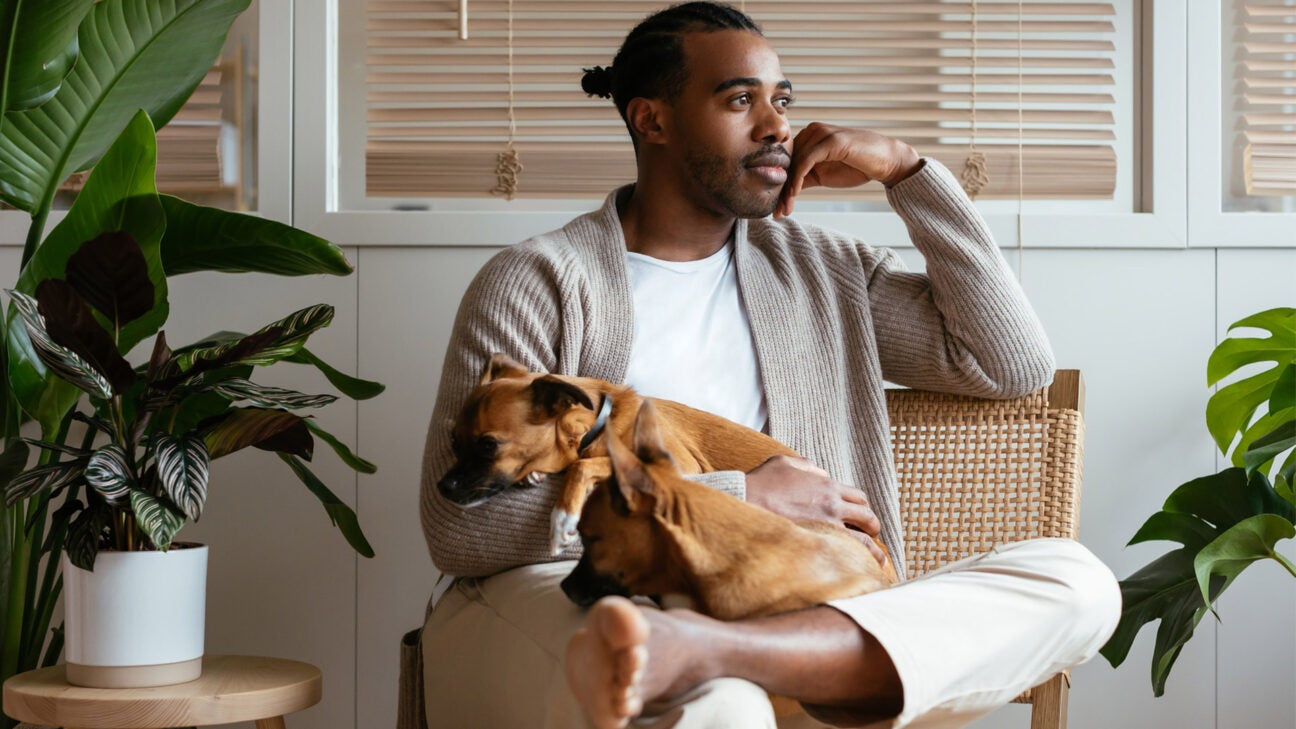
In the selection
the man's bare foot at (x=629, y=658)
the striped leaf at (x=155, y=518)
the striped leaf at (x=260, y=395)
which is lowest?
the man's bare foot at (x=629, y=658)

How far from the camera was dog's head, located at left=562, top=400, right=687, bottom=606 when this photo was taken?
111 centimetres

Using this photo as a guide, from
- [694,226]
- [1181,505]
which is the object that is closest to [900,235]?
[694,226]

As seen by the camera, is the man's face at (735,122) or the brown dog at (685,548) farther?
the man's face at (735,122)

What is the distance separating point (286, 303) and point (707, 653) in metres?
1.50

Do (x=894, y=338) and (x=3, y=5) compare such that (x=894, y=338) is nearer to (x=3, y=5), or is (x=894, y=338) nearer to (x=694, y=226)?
(x=694, y=226)

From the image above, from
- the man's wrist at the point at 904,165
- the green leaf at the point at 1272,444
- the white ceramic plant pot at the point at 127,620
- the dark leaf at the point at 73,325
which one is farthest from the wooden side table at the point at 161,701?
the green leaf at the point at 1272,444

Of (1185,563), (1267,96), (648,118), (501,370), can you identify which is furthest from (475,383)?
(1267,96)

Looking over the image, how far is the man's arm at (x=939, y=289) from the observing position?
5.88 ft

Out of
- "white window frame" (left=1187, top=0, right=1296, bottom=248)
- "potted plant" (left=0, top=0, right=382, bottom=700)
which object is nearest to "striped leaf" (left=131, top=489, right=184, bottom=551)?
"potted plant" (left=0, top=0, right=382, bottom=700)

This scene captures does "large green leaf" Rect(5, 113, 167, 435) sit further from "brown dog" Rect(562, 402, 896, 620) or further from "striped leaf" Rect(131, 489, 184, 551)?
"brown dog" Rect(562, 402, 896, 620)

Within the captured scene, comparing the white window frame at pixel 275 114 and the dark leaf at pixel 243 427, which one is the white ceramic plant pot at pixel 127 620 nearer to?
the dark leaf at pixel 243 427

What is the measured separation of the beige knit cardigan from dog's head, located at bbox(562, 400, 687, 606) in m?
0.48

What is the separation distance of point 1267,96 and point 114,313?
7.40ft

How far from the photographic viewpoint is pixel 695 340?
1.84 meters
